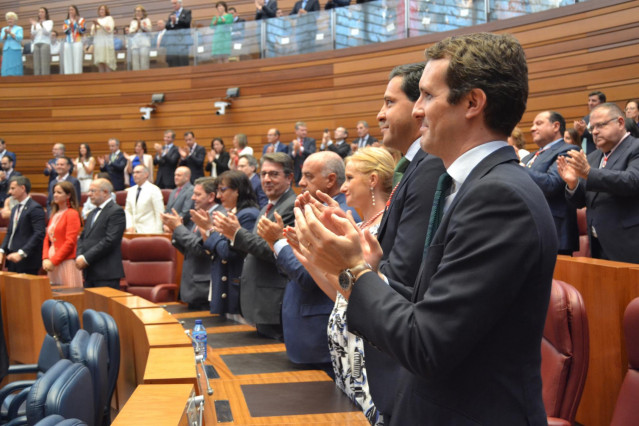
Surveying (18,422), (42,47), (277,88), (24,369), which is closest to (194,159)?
(277,88)

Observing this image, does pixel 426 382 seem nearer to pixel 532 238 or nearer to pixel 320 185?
pixel 532 238

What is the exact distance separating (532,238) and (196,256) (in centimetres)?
419

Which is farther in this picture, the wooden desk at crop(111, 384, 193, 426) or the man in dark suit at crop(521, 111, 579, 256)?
the man in dark suit at crop(521, 111, 579, 256)

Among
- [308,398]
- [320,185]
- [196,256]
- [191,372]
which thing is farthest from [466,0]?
[191,372]

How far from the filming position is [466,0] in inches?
306

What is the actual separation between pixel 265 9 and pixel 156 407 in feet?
31.4

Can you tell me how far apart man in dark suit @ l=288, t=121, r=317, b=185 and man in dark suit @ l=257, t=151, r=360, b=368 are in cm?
535

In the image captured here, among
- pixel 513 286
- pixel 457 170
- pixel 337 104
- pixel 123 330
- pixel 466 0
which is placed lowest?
pixel 123 330

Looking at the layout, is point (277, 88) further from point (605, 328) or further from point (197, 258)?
point (605, 328)

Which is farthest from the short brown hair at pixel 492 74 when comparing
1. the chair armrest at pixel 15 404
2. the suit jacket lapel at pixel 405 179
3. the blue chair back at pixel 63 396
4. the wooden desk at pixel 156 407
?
the chair armrest at pixel 15 404

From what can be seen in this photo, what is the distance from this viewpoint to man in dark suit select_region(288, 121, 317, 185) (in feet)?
28.0

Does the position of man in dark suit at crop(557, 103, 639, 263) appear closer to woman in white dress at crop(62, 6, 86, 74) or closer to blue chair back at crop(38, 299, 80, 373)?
blue chair back at crop(38, 299, 80, 373)

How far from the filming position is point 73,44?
39.1 feet

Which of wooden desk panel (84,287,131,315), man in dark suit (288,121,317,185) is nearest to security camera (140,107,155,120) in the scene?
man in dark suit (288,121,317,185)
